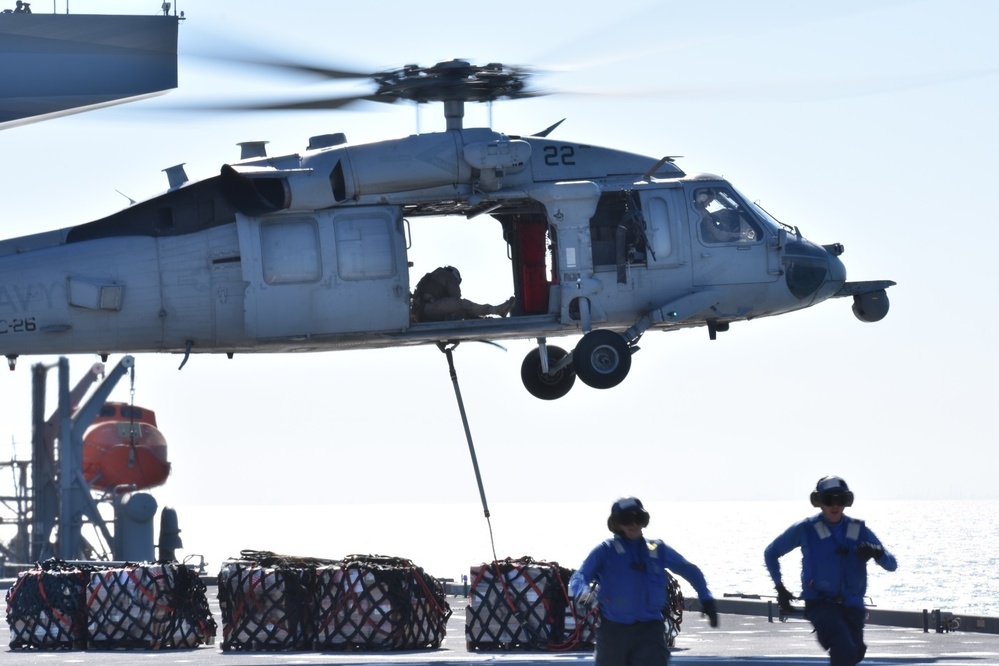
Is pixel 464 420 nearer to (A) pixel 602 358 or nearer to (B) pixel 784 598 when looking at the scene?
(A) pixel 602 358

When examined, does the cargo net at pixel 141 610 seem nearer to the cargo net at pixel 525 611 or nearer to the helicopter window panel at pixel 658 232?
the cargo net at pixel 525 611

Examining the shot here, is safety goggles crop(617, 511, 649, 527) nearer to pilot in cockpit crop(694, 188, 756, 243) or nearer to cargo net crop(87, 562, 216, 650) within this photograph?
cargo net crop(87, 562, 216, 650)

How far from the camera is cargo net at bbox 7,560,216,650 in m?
19.9

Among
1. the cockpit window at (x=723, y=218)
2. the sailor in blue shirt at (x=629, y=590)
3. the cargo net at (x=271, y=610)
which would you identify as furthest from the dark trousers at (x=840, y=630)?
the cockpit window at (x=723, y=218)

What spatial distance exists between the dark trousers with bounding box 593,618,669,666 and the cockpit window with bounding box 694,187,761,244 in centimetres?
1073

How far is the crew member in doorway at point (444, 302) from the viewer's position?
827 inches

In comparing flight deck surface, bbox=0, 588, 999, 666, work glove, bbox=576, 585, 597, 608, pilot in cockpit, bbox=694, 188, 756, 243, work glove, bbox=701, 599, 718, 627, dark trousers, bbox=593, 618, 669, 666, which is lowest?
flight deck surface, bbox=0, 588, 999, 666

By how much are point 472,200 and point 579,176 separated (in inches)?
59.8

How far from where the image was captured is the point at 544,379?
23.0 m

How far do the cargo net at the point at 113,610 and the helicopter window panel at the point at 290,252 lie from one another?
3737 millimetres

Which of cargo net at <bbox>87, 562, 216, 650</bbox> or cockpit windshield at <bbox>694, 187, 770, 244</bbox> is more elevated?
cockpit windshield at <bbox>694, 187, 770, 244</bbox>

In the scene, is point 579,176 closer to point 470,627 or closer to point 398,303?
point 398,303

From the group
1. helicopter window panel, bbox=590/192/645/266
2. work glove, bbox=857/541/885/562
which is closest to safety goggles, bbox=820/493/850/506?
work glove, bbox=857/541/885/562

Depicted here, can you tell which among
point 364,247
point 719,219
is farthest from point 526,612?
point 719,219
